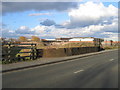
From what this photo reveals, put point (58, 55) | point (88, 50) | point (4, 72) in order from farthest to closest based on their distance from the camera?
point (88, 50) → point (58, 55) → point (4, 72)

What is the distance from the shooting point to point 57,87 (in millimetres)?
7254

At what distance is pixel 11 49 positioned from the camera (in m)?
15.6

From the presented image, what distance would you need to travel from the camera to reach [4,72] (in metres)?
11.4

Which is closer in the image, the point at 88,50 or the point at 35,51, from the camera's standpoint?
the point at 35,51

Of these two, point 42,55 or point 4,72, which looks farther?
point 42,55

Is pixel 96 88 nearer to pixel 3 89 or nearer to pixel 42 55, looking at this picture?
pixel 3 89

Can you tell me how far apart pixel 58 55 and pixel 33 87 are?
1598 cm

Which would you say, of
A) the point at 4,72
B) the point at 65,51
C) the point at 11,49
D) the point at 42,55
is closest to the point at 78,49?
the point at 65,51

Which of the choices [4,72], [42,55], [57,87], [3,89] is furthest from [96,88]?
[42,55]

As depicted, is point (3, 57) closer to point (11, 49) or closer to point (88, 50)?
point (11, 49)

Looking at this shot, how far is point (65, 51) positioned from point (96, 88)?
17281 millimetres

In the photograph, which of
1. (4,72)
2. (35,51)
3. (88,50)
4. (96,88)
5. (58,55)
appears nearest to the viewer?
(96,88)

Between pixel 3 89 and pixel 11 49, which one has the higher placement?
pixel 11 49

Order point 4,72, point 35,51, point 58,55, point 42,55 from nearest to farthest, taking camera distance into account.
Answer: point 4,72, point 35,51, point 42,55, point 58,55
